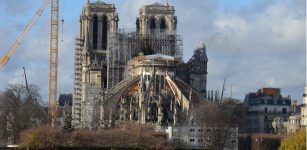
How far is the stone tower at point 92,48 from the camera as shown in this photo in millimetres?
156375

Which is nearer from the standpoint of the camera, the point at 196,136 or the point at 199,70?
the point at 196,136

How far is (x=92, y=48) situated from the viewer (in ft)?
536

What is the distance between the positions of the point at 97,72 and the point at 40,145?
177ft

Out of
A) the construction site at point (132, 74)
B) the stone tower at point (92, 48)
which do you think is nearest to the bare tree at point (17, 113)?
the construction site at point (132, 74)

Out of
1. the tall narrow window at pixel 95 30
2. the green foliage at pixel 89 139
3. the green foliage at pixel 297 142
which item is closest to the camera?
the green foliage at pixel 297 142

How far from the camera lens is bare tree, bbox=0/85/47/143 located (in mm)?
120938

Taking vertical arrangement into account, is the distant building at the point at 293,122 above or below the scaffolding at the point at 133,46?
below

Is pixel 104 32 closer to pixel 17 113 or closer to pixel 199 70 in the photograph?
pixel 199 70

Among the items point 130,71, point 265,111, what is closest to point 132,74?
point 130,71

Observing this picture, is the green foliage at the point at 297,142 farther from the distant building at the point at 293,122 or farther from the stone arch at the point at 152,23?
the stone arch at the point at 152,23

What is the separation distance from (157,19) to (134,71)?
55.0 ft

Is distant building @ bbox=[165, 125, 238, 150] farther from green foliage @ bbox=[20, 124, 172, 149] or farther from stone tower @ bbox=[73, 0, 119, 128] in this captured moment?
stone tower @ bbox=[73, 0, 119, 128]

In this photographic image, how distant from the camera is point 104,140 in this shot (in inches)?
4291

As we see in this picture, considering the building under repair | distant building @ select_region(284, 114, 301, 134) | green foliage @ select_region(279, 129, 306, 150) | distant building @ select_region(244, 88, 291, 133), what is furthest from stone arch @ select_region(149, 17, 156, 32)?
green foliage @ select_region(279, 129, 306, 150)
